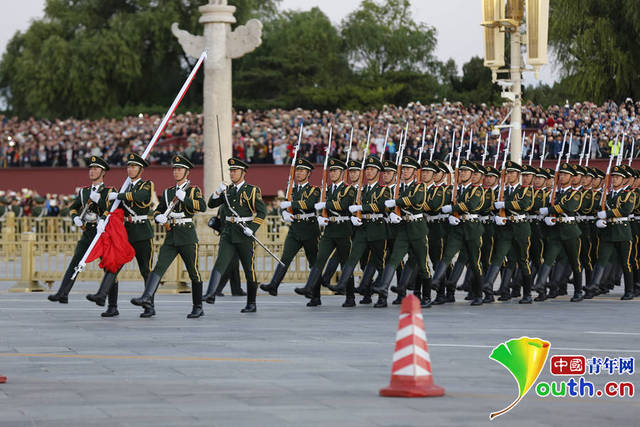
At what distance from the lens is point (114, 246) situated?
1532 centimetres

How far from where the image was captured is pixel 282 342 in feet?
41.9

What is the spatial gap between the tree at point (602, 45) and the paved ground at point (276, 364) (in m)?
33.3

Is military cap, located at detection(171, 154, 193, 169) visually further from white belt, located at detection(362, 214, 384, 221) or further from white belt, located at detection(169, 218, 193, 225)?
white belt, located at detection(362, 214, 384, 221)

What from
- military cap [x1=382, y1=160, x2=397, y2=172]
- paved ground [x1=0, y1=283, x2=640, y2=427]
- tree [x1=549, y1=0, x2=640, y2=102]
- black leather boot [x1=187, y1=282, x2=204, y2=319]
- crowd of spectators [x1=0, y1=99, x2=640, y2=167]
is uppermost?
tree [x1=549, y1=0, x2=640, y2=102]

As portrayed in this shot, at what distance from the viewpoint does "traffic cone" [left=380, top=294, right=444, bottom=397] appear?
8828 millimetres

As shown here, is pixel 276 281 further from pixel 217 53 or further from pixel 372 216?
pixel 217 53

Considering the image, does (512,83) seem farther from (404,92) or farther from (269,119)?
(404,92)

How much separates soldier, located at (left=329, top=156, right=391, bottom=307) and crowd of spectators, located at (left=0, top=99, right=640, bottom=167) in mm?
16461

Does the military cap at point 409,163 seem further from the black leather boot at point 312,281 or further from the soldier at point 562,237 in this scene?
the soldier at point 562,237

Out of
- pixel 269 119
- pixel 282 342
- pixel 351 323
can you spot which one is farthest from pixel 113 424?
pixel 269 119

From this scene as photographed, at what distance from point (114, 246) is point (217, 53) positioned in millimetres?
10131

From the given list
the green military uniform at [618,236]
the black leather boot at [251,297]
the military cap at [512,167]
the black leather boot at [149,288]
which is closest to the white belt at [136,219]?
the black leather boot at [149,288]

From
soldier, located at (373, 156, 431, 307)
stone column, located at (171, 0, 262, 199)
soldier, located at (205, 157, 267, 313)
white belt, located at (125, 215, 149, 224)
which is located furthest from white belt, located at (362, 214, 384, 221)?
stone column, located at (171, 0, 262, 199)

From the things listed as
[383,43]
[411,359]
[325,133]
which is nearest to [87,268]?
[411,359]
